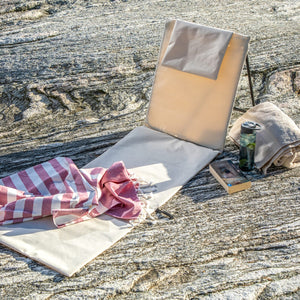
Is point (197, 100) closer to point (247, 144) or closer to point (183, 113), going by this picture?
point (183, 113)

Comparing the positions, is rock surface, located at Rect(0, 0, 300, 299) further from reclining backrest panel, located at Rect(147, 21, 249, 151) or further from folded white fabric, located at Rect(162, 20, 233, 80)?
folded white fabric, located at Rect(162, 20, 233, 80)

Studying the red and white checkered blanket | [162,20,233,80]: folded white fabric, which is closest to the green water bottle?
[162,20,233,80]: folded white fabric

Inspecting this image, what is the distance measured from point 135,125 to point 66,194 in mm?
1346

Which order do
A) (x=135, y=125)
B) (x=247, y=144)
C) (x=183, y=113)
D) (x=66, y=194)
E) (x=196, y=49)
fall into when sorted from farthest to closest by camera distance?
(x=135, y=125) → (x=183, y=113) → (x=196, y=49) → (x=247, y=144) → (x=66, y=194)

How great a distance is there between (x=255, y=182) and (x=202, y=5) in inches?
141

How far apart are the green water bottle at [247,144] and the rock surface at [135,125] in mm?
103

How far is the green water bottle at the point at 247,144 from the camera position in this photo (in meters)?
2.78

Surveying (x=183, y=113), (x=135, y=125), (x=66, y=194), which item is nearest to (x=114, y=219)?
(x=66, y=194)

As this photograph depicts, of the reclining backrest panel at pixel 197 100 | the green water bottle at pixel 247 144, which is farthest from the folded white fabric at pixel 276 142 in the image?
the reclining backrest panel at pixel 197 100

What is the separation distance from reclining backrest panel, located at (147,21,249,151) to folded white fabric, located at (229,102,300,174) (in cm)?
28

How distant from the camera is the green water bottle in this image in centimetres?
278

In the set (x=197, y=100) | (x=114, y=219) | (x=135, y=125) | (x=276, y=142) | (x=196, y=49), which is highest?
(x=196, y=49)

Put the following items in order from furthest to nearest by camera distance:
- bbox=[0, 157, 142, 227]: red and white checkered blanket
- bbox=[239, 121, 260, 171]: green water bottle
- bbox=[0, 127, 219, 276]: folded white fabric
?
bbox=[239, 121, 260, 171]: green water bottle → bbox=[0, 157, 142, 227]: red and white checkered blanket → bbox=[0, 127, 219, 276]: folded white fabric

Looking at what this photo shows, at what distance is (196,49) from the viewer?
10.1ft
